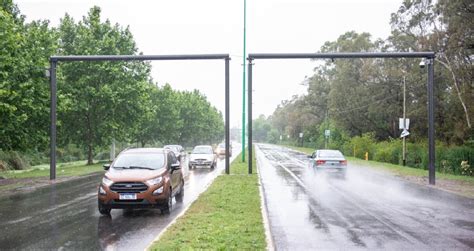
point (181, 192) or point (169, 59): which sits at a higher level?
point (169, 59)

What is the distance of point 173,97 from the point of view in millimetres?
59156

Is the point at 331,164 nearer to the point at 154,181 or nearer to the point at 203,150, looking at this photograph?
the point at 203,150

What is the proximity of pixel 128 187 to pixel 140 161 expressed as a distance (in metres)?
1.51

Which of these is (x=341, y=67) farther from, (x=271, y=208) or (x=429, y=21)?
(x=271, y=208)

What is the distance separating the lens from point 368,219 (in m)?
10.8

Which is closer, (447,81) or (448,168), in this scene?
(448,168)

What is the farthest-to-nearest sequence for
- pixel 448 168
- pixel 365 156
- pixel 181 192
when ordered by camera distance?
pixel 365 156, pixel 448 168, pixel 181 192

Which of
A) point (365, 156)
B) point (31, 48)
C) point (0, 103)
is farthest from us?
point (365, 156)

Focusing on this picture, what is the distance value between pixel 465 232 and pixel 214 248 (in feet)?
18.2

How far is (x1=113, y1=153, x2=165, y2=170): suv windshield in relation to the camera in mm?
12141

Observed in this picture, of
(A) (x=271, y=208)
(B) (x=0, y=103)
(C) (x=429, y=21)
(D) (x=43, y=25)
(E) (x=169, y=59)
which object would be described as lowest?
(A) (x=271, y=208)

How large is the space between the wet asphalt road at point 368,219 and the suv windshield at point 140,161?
10.9 feet

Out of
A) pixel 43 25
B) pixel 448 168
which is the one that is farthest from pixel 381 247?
pixel 43 25

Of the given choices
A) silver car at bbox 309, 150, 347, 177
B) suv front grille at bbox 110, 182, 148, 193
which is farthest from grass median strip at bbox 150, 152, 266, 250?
silver car at bbox 309, 150, 347, 177
